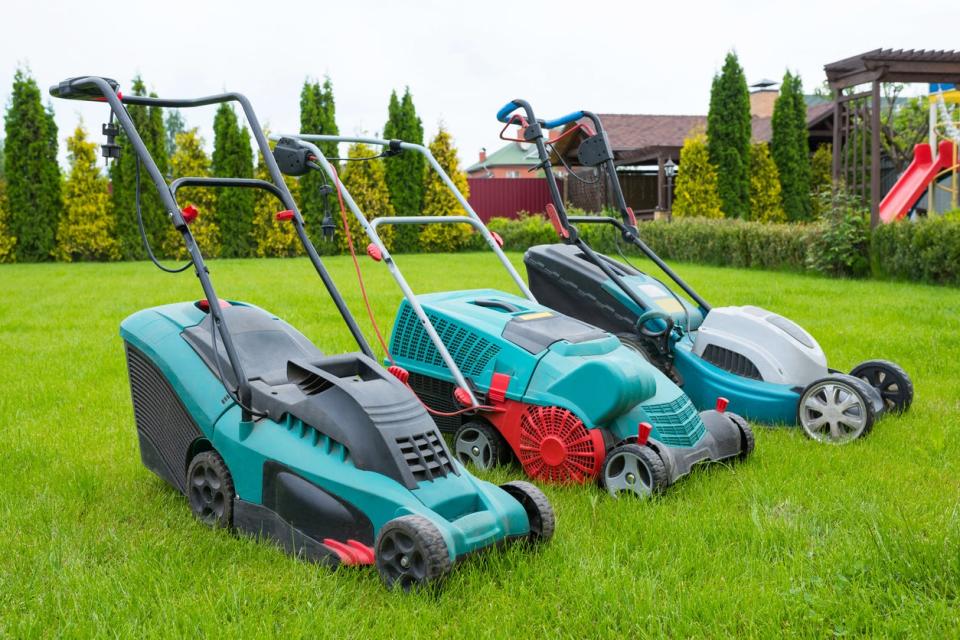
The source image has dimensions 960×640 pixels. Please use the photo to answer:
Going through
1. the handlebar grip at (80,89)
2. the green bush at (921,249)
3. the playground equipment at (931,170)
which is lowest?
the green bush at (921,249)

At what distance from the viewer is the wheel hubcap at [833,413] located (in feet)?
12.9

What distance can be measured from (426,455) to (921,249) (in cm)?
933

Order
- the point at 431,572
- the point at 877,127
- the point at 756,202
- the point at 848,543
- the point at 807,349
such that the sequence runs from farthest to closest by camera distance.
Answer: the point at 756,202, the point at 877,127, the point at 807,349, the point at 848,543, the point at 431,572

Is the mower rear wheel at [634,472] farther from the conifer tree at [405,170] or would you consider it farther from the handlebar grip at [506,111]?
the conifer tree at [405,170]

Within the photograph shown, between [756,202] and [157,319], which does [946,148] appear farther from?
[157,319]

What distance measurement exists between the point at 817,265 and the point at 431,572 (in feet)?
34.6

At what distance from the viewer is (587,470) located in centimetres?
327

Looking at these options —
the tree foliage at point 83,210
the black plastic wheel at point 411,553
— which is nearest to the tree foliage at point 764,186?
the tree foliage at point 83,210

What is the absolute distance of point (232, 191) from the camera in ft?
59.7

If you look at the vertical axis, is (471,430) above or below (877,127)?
below

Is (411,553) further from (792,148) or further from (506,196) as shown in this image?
(506,196)

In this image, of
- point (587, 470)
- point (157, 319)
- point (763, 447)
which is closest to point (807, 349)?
point (763, 447)

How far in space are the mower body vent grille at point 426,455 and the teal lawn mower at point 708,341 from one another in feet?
6.36

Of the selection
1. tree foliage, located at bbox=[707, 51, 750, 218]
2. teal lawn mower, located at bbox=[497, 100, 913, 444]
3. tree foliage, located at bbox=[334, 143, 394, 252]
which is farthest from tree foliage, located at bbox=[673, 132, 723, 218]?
teal lawn mower, located at bbox=[497, 100, 913, 444]
